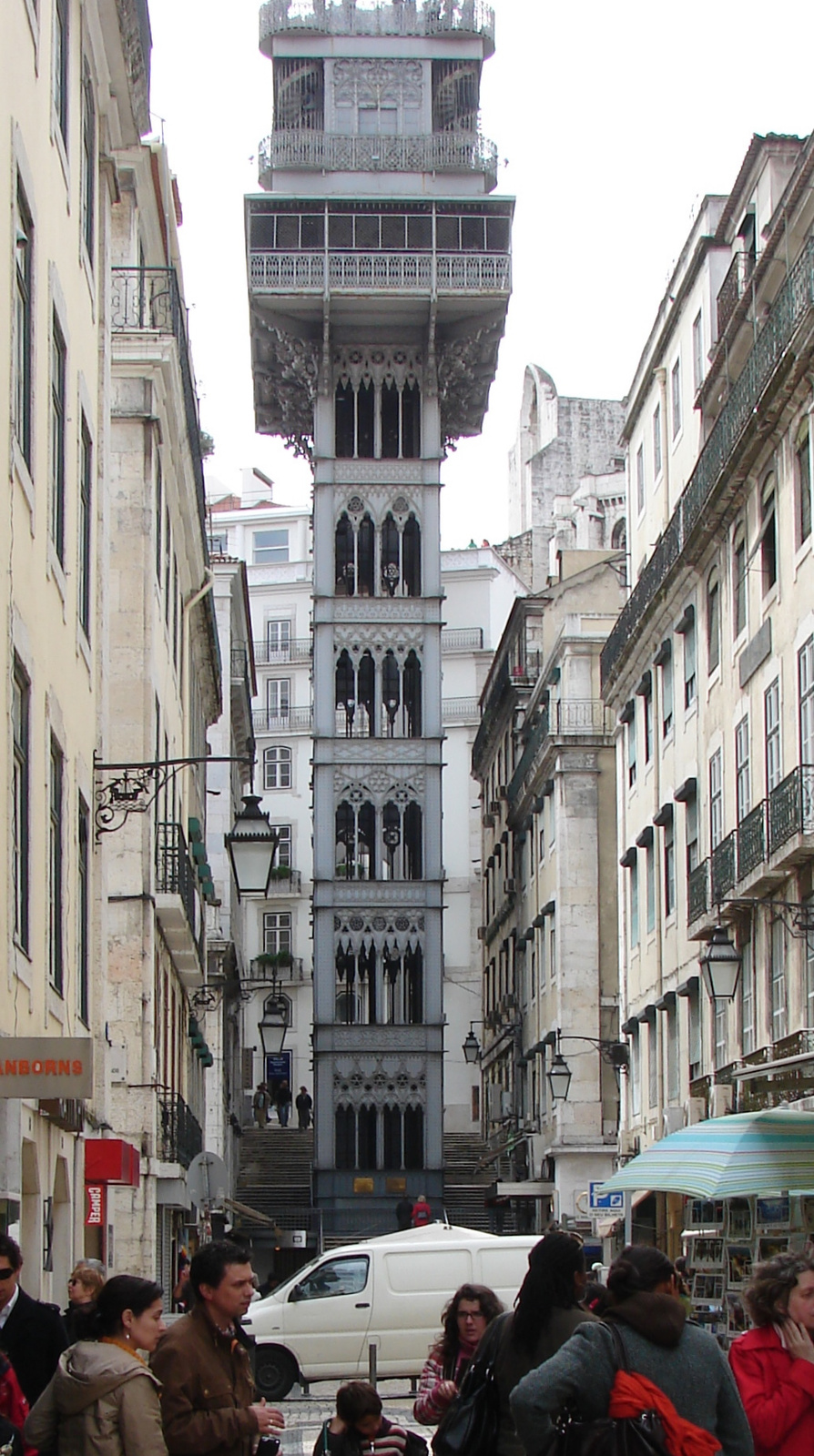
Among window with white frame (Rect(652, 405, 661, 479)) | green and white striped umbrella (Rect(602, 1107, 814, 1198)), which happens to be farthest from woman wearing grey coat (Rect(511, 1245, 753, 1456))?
window with white frame (Rect(652, 405, 661, 479))

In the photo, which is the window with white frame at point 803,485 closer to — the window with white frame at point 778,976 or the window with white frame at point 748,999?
the window with white frame at point 778,976

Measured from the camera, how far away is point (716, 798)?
32656mm

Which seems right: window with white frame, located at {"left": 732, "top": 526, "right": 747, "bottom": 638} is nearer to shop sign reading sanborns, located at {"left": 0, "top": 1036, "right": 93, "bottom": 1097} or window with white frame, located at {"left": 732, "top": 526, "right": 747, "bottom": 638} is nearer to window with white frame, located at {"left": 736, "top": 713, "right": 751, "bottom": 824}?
window with white frame, located at {"left": 736, "top": 713, "right": 751, "bottom": 824}

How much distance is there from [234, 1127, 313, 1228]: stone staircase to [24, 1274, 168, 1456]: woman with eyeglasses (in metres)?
48.9

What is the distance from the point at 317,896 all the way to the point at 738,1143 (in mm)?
39981

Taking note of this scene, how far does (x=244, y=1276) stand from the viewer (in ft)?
23.5

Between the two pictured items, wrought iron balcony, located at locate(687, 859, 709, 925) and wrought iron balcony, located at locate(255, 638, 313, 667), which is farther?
wrought iron balcony, located at locate(255, 638, 313, 667)

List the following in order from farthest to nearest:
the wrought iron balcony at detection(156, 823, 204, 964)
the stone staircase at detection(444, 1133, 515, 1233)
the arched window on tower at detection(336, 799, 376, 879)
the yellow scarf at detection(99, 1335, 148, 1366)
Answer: the arched window on tower at detection(336, 799, 376, 879)
the stone staircase at detection(444, 1133, 515, 1233)
the wrought iron balcony at detection(156, 823, 204, 964)
the yellow scarf at detection(99, 1335, 148, 1366)

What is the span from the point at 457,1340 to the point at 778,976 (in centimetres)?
1979

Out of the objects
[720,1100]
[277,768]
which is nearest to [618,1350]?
[720,1100]

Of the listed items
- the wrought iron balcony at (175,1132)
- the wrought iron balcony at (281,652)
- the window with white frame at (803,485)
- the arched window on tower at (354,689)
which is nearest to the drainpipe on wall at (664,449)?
the window with white frame at (803,485)

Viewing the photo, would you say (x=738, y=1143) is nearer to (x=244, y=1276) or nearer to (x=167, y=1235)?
(x=244, y=1276)

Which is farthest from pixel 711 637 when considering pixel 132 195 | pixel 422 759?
pixel 422 759

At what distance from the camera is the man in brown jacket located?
6.98m
